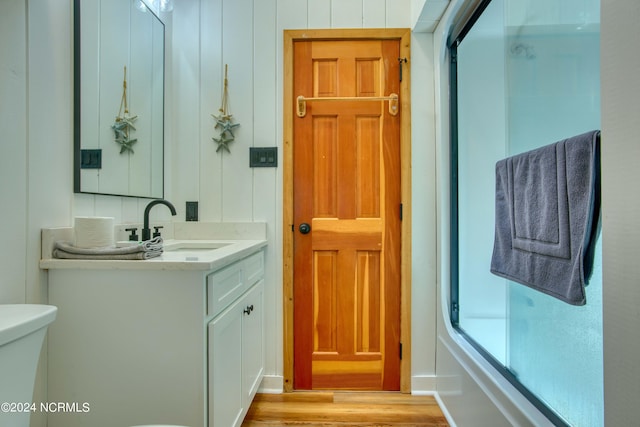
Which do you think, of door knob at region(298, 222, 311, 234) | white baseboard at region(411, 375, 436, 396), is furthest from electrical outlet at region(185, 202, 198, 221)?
white baseboard at region(411, 375, 436, 396)

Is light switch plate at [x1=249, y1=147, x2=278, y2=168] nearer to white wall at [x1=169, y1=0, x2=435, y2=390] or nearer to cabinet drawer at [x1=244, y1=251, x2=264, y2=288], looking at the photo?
white wall at [x1=169, y1=0, x2=435, y2=390]

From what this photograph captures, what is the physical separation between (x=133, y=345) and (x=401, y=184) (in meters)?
1.50

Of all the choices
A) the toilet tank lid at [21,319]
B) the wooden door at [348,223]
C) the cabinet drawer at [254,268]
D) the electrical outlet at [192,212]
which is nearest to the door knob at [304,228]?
the wooden door at [348,223]

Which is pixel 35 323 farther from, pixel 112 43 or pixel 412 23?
pixel 412 23

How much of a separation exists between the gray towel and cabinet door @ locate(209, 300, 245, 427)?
1079mm

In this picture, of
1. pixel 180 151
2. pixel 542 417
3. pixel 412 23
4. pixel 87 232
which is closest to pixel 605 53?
pixel 542 417

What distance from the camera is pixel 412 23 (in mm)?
1783

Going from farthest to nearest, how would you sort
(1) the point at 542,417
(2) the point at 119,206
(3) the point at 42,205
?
(2) the point at 119,206, (3) the point at 42,205, (1) the point at 542,417

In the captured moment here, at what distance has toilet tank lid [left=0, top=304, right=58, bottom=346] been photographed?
0.69 metres

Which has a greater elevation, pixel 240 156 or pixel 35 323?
pixel 240 156

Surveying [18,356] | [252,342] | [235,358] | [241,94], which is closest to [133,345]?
[18,356]

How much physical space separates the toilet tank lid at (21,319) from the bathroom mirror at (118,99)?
0.53m

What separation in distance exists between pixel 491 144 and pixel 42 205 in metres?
1.94

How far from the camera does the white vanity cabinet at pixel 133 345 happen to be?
99 cm
